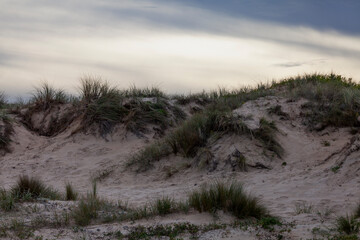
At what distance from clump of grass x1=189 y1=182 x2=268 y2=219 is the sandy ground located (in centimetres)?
22

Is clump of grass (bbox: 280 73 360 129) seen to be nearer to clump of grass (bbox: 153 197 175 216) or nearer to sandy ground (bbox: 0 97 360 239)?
sandy ground (bbox: 0 97 360 239)

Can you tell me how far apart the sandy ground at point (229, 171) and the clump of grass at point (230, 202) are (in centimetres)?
22

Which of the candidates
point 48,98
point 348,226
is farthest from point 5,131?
point 348,226

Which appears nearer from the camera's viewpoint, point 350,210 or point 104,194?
point 350,210

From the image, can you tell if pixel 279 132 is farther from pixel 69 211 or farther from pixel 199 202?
pixel 69 211

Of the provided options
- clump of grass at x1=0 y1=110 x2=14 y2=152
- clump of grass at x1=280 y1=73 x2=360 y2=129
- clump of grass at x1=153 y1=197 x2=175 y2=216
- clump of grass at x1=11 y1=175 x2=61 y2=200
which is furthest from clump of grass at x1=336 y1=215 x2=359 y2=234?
clump of grass at x1=0 y1=110 x2=14 y2=152

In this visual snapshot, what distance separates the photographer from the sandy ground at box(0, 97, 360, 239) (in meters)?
6.95

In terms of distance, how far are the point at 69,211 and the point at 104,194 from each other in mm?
2039

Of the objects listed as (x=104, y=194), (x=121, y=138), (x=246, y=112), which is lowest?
(x=104, y=194)

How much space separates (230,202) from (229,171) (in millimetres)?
3224

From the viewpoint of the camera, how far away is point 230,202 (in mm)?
6543

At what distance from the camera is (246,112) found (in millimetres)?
11477

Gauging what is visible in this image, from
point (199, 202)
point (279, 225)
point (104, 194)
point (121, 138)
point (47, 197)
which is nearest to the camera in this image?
point (279, 225)

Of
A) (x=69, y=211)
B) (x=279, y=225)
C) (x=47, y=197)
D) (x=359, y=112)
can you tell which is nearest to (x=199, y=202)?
(x=279, y=225)
